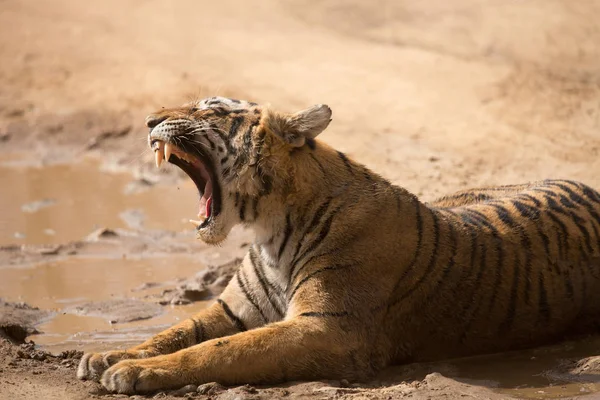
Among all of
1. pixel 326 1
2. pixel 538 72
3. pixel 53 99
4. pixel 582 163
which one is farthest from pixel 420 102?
pixel 53 99

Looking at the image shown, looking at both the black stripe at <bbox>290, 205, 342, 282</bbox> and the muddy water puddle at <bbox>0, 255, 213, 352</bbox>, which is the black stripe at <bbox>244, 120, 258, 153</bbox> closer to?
the black stripe at <bbox>290, 205, 342, 282</bbox>

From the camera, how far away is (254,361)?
4.23 metres

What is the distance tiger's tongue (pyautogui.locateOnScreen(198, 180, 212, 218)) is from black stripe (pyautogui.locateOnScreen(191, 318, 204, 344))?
0.48 meters

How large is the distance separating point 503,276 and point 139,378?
1.70 m

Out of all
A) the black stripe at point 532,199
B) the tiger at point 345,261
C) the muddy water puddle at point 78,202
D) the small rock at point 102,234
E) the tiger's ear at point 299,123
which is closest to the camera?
the tiger at point 345,261

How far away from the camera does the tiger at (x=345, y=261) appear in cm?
445

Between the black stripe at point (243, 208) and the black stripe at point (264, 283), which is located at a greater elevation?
the black stripe at point (243, 208)

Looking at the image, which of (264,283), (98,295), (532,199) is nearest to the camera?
(264,283)

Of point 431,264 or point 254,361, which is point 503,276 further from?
point 254,361

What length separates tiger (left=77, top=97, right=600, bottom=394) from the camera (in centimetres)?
445

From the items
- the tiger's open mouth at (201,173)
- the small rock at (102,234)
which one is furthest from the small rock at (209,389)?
the small rock at (102,234)

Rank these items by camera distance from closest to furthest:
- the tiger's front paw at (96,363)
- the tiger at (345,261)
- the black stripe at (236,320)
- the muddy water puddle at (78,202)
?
1. the tiger's front paw at (96,363)
2. the tiger at (345,261)
3. the black stripe at (236,320)
4. the muddy water puddle at (78,202)

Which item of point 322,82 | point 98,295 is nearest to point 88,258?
point 98,295

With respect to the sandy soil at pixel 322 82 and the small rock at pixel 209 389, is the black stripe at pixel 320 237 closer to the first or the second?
the small rock at pixel 209 389
